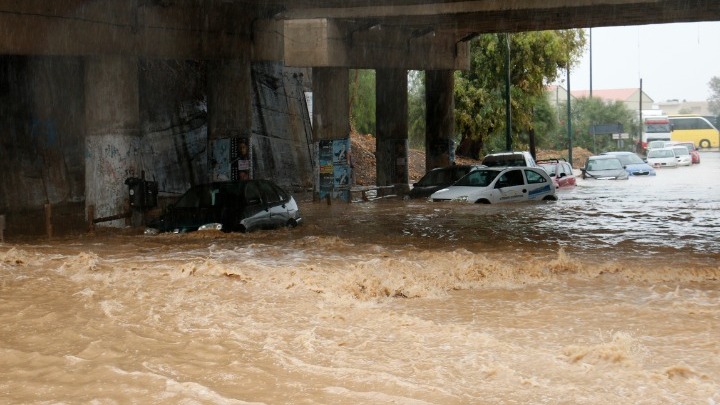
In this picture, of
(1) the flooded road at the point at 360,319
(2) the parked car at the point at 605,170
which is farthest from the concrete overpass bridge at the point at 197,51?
(2) the parked car at the point at 605,170

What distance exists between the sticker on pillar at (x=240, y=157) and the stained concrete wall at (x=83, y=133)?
6.92ft

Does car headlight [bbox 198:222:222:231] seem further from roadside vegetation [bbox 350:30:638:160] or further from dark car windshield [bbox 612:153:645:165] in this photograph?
dark car windshield [bbox 612:153:645:165]

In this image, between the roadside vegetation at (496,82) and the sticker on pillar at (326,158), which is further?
the roadside vegetation at (496,82)

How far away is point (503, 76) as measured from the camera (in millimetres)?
43312

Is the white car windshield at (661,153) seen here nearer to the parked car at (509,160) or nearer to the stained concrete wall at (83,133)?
the parked car at (509,160)

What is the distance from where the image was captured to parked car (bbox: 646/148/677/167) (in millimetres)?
54969

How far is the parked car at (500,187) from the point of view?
23547 millimetres

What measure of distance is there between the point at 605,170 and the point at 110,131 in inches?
1050

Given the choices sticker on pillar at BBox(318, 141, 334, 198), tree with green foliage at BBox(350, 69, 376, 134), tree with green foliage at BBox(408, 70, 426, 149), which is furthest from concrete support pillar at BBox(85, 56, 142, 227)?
tree with green foliage at BBox(408, 70, 426, 149)

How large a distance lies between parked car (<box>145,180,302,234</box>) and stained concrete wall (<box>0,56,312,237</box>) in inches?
138

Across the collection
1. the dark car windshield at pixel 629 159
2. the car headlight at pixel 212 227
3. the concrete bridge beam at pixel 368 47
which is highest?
the concrete bridge beam at pixel 368 47

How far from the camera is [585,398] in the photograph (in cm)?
700

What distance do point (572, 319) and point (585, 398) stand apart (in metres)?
2.98

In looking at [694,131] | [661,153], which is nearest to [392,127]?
[661,153]
